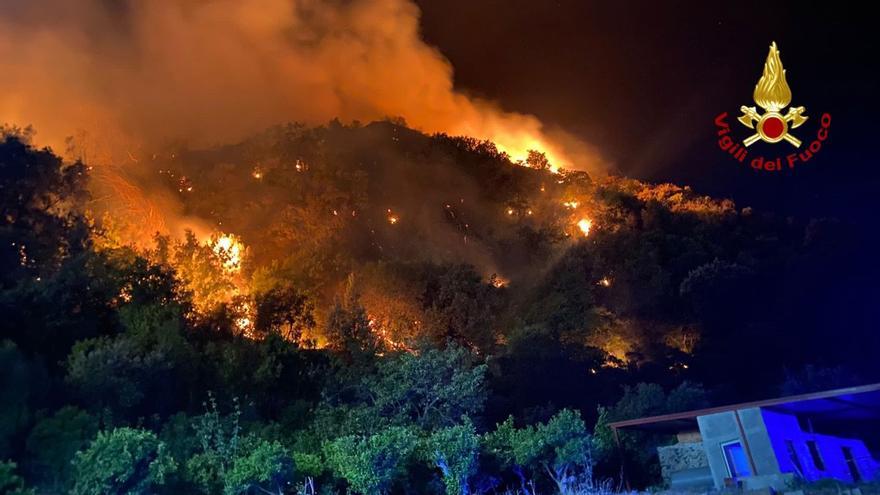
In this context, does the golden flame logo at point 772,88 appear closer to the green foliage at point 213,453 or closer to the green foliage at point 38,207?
the green foliage at point 213,453

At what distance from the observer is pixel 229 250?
146 ft

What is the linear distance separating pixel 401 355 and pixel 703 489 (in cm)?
1304

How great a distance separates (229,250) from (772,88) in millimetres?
32513

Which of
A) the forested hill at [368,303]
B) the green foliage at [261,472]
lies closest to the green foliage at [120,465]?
the forested hill at [368,303]

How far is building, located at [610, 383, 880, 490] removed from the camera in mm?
20453

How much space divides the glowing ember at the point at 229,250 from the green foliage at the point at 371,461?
23168mm

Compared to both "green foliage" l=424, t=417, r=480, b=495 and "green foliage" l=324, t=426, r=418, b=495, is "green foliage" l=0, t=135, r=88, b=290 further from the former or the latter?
"green foliage" l=424, t=417, r=480, b=495

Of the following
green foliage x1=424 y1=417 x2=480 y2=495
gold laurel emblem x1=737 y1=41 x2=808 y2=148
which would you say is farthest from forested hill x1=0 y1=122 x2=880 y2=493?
gold laurel emblem x1=737 y1=41 x2=808 y2=148

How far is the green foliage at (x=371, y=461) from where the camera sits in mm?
19734

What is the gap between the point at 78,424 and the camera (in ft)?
62.7

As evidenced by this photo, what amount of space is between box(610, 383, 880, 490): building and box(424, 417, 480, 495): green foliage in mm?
6087

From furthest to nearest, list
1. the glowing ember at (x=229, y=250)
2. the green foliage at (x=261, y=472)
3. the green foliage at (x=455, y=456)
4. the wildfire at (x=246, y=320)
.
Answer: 1. the glowing ember at (x=229, y=250)
2. the wildfire at (x=246, y=320)
3. the green foliage at (x=455, y=456)
4. the green foliage at (x=261, y=472)

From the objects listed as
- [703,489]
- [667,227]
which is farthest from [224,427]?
[667,227]

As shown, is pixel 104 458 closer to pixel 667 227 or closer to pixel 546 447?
pixel 546 447
